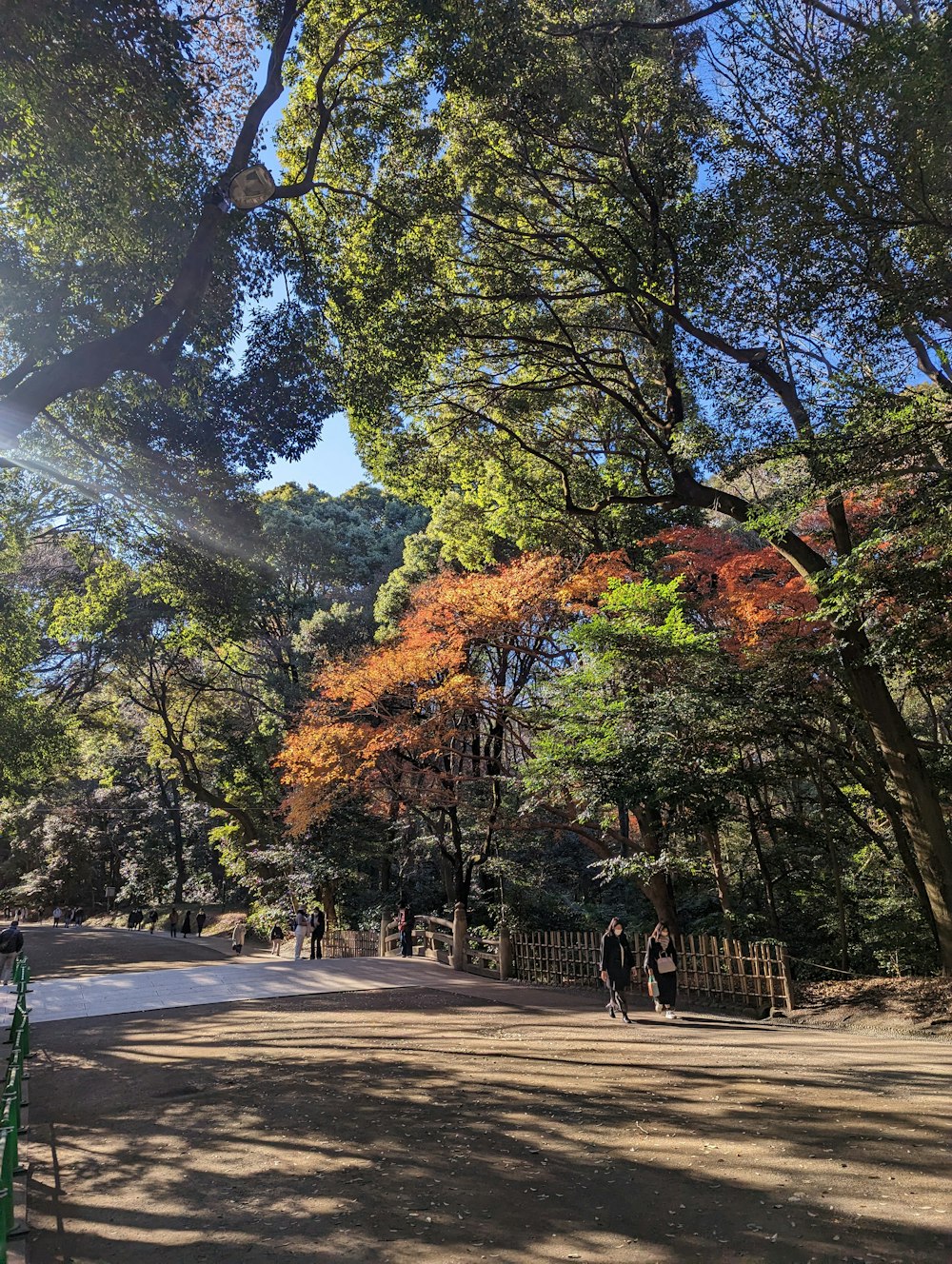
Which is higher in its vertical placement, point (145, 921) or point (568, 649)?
point (568, 649)

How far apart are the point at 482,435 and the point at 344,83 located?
625cm

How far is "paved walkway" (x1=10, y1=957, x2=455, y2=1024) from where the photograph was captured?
12.8 meters

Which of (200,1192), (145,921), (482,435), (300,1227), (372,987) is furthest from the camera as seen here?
(145,921)

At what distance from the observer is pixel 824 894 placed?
1579 cm

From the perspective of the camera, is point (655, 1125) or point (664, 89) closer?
point (655, 1125)

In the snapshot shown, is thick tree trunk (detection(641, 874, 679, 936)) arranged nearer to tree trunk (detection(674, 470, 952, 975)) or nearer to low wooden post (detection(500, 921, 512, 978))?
Result: low wooden post (detection(500, 921, 512, 978))

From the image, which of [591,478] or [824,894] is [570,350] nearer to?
[591,478]

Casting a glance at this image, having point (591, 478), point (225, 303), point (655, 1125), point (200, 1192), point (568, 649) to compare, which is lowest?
point (200, 1192)

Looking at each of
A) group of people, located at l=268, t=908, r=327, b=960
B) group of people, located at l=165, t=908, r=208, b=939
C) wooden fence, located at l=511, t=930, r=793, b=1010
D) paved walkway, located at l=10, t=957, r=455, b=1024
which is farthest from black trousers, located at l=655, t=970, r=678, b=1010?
group of people, located at l=165, t=908, r=208, b=939

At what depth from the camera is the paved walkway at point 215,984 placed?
12.8m

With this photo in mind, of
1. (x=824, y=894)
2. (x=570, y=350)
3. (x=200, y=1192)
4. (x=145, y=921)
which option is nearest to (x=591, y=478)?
(x=570, y=350)

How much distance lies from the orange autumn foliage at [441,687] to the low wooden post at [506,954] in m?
3.25

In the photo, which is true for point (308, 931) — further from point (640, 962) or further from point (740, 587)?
point (740, 587)

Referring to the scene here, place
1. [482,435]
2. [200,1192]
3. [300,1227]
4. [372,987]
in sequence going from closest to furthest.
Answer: [300,1227] → [200,1192] → [372,987] → [482,435]
